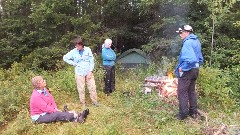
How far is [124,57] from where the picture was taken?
11.9 meters

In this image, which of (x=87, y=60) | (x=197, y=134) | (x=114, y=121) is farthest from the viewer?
(x=87, y=60)

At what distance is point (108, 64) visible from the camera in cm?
854

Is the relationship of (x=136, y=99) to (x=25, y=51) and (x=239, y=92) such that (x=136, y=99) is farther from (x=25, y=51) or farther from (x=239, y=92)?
(x=25, y=51)

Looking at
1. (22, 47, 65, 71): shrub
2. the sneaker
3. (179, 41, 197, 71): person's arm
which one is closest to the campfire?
(179, 41, 197, 71): person's arm

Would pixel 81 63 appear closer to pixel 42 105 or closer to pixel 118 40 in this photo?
pixel 42 105

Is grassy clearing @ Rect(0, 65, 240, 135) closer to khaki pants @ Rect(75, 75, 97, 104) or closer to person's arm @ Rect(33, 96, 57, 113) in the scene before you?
khaki pants @ Rect(75, 75, 97, 104)

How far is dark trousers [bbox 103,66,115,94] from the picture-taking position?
28.1 feet

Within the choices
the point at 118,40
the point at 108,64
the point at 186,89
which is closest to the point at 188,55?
the point at 186,89

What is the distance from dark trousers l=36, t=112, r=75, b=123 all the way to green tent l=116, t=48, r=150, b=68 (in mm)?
5525

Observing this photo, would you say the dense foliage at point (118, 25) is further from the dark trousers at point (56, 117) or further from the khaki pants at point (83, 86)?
the dark trousers at point (56, 117)

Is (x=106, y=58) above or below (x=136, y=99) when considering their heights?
above

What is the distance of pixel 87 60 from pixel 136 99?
149 cm

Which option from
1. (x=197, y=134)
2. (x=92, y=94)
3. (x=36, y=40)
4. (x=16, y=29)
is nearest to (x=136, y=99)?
(x=92, y=94)

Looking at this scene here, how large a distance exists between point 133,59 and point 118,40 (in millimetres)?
1880
